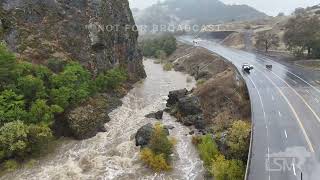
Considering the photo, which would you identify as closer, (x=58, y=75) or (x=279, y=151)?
(x=279, y=151)

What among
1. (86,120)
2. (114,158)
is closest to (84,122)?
(86,120)

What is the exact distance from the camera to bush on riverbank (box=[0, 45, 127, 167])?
5712cm

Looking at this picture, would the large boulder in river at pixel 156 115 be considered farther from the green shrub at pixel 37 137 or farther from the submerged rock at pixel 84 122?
the green shrub at pixel 37 137

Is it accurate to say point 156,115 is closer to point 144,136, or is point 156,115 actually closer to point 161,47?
point 144,136

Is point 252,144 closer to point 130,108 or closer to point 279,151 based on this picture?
point 279,151

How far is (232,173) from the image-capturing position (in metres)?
45.6

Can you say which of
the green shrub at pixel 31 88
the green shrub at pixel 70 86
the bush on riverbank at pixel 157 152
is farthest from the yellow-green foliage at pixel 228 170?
the green shrub at pixel 31 88

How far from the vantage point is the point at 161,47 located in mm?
180250

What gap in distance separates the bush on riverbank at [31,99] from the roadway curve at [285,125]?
30027 millimetres

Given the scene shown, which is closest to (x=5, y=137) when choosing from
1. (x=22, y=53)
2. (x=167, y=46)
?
(x=22, y=53)

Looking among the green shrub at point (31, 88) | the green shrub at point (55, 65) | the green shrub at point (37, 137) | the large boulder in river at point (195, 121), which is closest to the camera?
the green shrub at point (37, 137)

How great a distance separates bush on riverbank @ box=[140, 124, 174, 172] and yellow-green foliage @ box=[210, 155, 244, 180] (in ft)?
28.7

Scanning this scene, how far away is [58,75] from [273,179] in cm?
4516

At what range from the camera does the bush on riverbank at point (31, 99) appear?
57.1 m
